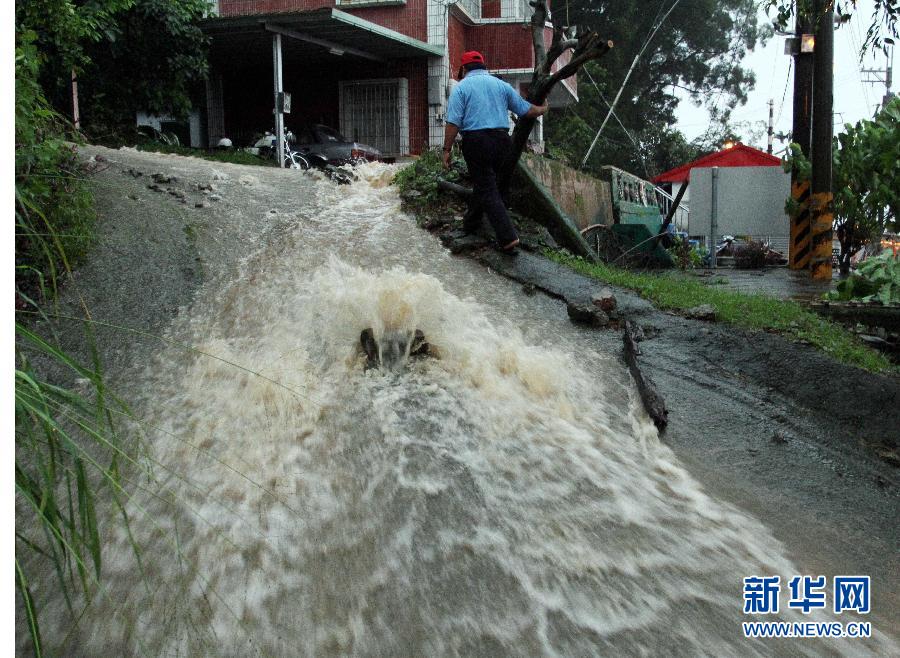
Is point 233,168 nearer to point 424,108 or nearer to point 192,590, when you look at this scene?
point 424,108

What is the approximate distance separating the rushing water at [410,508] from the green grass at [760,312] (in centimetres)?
132

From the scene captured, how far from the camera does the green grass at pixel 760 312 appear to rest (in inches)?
210

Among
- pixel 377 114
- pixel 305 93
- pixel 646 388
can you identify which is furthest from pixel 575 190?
pixel 305 93

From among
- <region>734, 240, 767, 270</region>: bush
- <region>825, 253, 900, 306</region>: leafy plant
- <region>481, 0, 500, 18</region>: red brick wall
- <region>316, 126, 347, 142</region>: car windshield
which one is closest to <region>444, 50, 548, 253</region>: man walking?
<region>825, 253, 900, 306</region>: leafy plant

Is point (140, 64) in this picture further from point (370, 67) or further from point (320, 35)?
point (370, 67)

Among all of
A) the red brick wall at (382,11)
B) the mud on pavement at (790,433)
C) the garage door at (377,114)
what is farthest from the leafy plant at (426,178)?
the red brick wall at (382,11)

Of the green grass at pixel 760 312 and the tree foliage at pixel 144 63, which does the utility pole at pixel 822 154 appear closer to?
the green grass at pixel 760 312

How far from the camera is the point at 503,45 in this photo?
60.2ft

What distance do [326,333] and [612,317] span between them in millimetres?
2352

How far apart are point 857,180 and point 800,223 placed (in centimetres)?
91

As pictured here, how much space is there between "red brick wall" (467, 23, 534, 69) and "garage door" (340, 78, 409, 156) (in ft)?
8.29

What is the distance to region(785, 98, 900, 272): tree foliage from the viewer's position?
31.1 feet

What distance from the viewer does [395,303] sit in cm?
542

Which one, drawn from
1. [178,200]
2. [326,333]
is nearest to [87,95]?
[178,200]
